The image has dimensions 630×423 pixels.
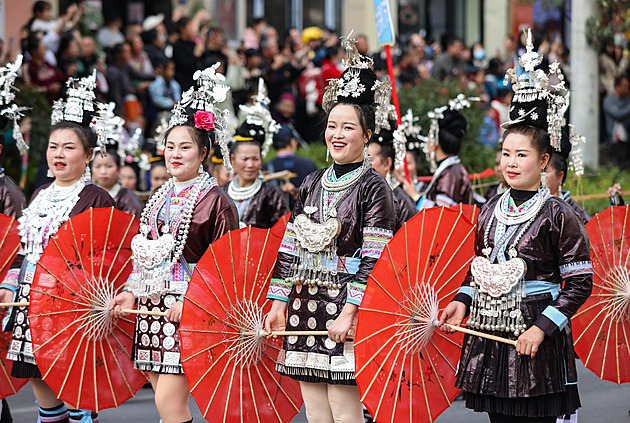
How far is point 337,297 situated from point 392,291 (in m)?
0.27

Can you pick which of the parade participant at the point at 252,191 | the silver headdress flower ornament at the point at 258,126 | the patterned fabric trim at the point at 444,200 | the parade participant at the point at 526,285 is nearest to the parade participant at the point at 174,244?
the parade participant at the point at 526,285

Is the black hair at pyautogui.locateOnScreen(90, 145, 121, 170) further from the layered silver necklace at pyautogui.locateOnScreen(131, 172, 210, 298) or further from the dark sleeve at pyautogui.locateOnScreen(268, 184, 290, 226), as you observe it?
the layered silver necklace at pyautogui.locateOnScreen(131, 172, 210, 298)

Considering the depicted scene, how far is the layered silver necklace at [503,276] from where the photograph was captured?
166 inches

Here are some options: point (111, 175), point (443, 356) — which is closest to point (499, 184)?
point (111, 175)

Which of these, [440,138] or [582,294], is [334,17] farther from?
[582,294]

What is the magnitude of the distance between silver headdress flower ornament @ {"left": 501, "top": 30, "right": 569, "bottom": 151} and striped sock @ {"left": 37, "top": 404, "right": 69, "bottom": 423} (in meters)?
3.00

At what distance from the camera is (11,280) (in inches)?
214

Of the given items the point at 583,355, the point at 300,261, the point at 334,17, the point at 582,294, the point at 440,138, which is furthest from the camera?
the point at 334,17

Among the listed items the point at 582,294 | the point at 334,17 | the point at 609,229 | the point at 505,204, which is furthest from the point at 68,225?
the point at 334,17

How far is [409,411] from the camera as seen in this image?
441 centimetres

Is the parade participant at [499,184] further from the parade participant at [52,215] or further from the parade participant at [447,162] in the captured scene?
the parade participant at [52,215]

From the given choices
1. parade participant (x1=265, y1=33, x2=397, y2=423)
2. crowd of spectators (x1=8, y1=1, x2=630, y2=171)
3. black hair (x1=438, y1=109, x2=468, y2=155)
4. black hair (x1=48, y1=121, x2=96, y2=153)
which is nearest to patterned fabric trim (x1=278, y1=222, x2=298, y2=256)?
parade participant (x1=265, y1=33, x2=397, y2=423)

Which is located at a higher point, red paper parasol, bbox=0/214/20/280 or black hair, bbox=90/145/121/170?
black hair, bbox=90/145/121/170

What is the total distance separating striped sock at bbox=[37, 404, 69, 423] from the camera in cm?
531
